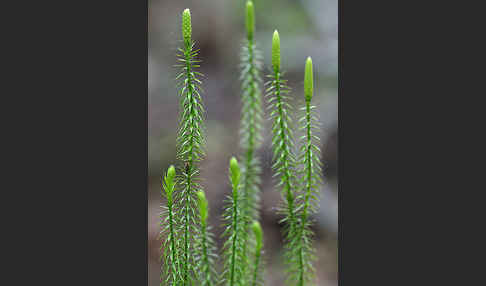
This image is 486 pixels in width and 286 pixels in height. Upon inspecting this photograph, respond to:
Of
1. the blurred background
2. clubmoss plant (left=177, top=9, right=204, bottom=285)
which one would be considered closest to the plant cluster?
clubmoss plant (left=177, top=9, right=204, bottom=285)

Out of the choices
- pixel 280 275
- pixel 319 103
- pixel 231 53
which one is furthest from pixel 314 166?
pixel 231 53

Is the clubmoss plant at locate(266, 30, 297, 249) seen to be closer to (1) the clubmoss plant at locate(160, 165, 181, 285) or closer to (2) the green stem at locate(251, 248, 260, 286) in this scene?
(2) the green stem at locate(251, 248, 260, 286)

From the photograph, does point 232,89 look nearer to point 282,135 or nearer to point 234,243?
point 282,135

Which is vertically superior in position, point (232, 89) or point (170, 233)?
point (232, 89)

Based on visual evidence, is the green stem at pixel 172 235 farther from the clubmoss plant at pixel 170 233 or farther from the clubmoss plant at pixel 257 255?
the clubmoss plant at pixel 257 255

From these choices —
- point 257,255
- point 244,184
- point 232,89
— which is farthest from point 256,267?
point 232,89

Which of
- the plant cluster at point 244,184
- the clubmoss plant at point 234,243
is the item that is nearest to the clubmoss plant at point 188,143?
the plant cluster at point 244,184

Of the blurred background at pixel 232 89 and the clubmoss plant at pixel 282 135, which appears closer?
the clubmoss plant at pixel 282 135
